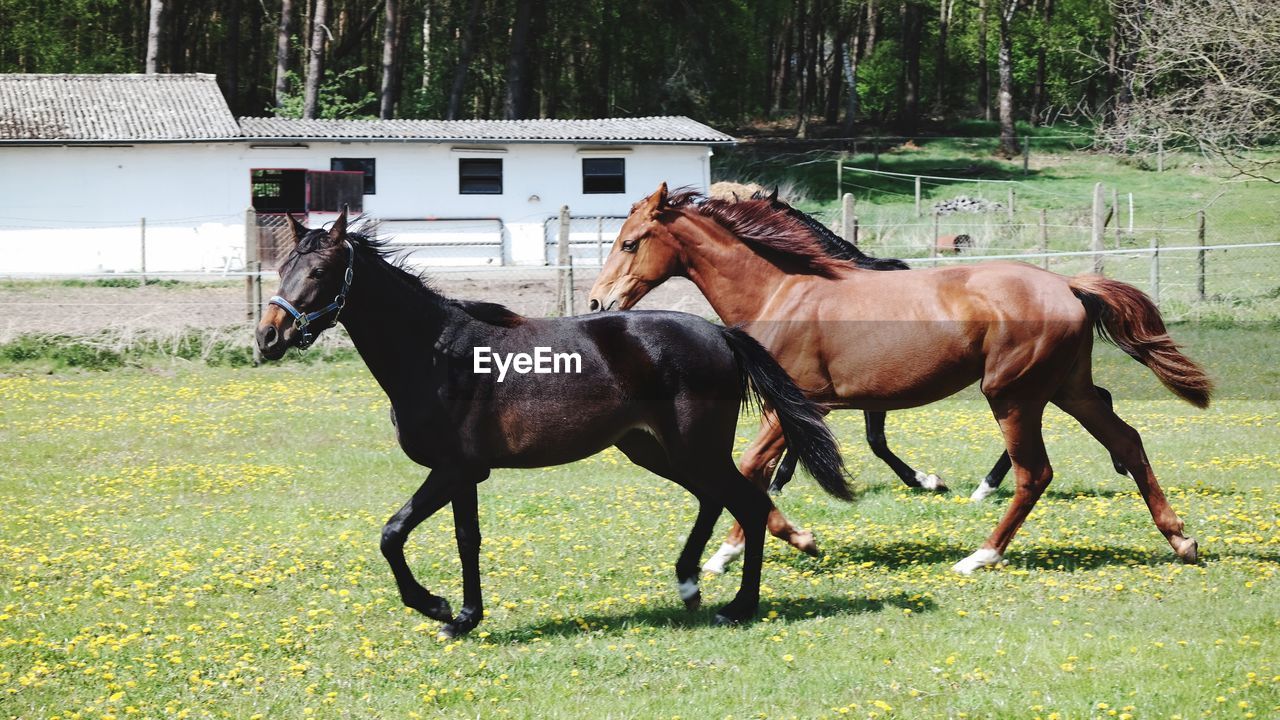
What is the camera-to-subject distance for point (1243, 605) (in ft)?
22.1

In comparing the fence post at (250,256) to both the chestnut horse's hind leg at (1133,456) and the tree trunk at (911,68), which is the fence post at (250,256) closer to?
the chestnut horse's hind leg at (1133,456)

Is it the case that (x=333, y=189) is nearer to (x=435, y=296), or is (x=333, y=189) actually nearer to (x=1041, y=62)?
(x=435, y=296)

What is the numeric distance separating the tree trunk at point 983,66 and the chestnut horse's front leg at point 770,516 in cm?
5071

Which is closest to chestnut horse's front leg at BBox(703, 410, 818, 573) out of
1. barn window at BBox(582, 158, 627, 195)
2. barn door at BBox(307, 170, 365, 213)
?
barn door at BBox(307, 170, 365, 213)

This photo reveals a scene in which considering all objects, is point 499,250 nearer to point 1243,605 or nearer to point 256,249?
point 256,249

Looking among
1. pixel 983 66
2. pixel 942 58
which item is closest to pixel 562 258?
pixel 942 58

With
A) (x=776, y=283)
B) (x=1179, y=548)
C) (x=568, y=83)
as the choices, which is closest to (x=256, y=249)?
(x=776, y=283)

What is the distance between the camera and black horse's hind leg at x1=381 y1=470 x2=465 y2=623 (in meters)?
6.38

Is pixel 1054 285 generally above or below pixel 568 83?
below

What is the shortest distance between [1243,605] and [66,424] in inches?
471

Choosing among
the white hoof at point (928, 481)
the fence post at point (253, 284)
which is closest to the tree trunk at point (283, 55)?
the fence post at point (253, 284)

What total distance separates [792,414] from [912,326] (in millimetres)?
1715

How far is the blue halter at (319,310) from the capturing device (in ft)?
21.1

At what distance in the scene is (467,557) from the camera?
21.6ft
